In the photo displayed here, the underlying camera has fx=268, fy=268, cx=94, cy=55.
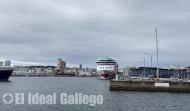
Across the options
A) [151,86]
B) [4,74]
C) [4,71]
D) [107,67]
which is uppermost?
[107,67]

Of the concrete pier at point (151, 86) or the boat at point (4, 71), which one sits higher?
the boat at point (4, 71)

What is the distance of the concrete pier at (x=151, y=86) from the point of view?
228 ft

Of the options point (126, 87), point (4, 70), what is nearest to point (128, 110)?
point (126, 87)

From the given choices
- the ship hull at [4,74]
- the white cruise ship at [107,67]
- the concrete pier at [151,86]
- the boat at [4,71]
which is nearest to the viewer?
the concrete pier at [151,86]

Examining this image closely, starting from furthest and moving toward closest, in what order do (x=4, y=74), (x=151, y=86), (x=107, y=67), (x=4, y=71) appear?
(x=107, y=67) → (x=4, y=74) → (x=4, y=71) → (x=151, y=86)

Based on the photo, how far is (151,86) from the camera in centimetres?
7000

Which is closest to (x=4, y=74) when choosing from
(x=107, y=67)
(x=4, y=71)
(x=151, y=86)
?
(x=4, y=71)

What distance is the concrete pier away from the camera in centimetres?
6950

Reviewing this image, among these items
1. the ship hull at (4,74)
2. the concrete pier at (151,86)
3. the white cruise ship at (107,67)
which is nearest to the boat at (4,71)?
the ship hull at (4,74)

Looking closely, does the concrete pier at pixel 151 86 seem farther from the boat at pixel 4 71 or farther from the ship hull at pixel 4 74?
the ship hull at pixel 4 74

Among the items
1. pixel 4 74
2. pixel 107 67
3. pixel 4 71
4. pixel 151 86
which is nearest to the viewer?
pixel 151 86

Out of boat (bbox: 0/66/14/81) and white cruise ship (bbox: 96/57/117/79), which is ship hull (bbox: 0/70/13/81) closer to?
boat (bbox: 0/66/14/81)

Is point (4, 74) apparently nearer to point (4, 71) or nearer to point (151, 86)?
point (4, 71)

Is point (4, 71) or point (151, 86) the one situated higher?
point (4, 71)
